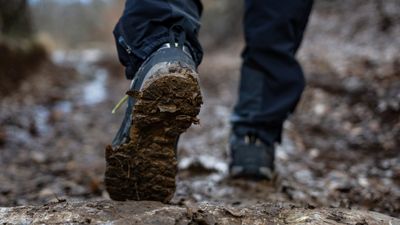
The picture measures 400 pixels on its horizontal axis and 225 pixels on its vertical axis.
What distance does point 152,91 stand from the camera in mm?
1026

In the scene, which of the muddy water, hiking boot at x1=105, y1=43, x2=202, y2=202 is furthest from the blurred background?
hiking boot at x1=105, y1=43, x2=202, y2=202

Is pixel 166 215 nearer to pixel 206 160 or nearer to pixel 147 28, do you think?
pixel 147 28

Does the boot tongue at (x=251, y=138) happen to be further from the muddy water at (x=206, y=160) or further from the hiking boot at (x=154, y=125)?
the hiking boot at (x=154, y=125)

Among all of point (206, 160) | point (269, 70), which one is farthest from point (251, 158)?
point (206, 160)

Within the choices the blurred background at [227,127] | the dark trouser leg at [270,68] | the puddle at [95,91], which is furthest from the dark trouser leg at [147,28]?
the puddle at [95,91]

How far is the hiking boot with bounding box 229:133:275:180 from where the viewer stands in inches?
71.0

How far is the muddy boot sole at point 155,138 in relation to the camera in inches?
40.3

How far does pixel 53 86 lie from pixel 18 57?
65cm

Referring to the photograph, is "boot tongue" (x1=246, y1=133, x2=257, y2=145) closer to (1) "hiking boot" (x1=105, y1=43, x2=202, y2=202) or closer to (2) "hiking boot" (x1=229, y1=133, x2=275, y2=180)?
(2) "hiking boot" (x1=229, y1=133, x2=275, y2=180)

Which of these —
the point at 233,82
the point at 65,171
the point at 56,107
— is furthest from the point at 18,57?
the point at 65,171

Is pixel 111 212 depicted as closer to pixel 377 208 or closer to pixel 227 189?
pixel 227 189

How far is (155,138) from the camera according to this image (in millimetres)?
1126

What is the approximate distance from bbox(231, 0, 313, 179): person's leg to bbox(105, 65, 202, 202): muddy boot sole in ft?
2.36

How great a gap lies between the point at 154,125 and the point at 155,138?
0.15 ft
